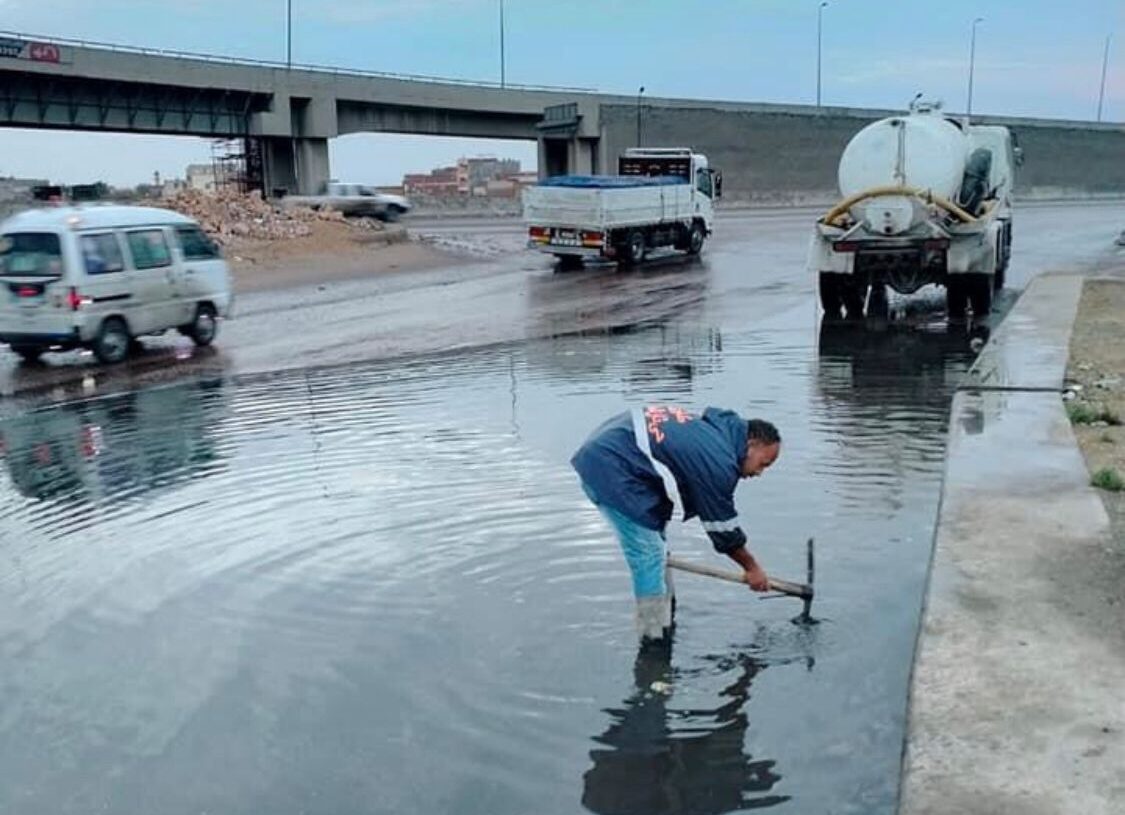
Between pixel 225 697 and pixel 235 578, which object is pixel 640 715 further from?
pixel 235 578

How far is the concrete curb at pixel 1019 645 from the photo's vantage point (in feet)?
13.6

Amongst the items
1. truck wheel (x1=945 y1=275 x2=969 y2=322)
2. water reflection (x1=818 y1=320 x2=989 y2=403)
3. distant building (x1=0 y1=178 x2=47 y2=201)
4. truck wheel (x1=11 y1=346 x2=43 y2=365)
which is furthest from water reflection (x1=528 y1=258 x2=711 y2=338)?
distant building (x1=0 y1=178 x2=47 y2=201)

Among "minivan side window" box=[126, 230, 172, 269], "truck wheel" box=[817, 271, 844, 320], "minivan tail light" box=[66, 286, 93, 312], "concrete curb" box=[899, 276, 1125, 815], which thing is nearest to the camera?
"concrete curb" box=[899, 276, 1125, 815]

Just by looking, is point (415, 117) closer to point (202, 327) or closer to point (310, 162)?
point (310, 162)

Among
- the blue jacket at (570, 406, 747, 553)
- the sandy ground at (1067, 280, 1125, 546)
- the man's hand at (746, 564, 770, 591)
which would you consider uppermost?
the blue jacket at (570, 406, 747, 553)

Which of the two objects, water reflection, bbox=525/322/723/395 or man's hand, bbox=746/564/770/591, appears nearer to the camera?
man's hand, bbox=746/564/770/591

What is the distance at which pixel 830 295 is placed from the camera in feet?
63.9

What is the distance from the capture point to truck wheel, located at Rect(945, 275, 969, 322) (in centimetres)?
1880

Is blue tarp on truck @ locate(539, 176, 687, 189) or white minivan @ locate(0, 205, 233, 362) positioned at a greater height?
blue tarp on truck @ locate(539, 176, 687, 189)

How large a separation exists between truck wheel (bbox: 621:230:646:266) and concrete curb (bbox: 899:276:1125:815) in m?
22.8

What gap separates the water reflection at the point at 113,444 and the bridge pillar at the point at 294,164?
51510 millimetres

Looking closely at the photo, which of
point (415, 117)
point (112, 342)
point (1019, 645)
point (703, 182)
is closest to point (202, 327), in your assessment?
point (112, 342)

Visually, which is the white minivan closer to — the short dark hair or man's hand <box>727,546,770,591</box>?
man's hand <box>727,546,770,591</box>

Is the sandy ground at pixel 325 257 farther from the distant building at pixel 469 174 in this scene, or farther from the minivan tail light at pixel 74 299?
the distant building at pixel 469 174
